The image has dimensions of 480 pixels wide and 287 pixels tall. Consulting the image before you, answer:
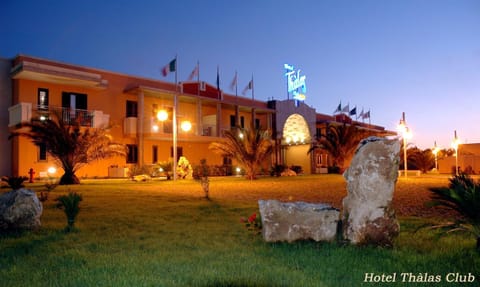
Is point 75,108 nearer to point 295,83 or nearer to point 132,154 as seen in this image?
point 132,154

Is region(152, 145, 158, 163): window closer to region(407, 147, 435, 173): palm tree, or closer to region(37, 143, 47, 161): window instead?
region(37, 143, 47, 161): window

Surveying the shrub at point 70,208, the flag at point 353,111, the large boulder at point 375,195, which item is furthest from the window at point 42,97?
the flag at point 353,111

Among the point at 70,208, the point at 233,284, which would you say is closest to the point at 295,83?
the point at 70,208

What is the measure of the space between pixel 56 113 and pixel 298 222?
57.3 feet

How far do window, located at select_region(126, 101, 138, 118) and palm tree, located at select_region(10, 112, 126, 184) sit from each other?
23.8ft

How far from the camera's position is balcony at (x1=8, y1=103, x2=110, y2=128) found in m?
21.0

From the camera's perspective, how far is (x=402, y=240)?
609 cm

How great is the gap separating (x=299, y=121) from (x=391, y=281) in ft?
127

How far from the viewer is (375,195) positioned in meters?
5.46

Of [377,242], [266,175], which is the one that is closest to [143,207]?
[377,242]

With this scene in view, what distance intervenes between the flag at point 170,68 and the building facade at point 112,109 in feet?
5.06

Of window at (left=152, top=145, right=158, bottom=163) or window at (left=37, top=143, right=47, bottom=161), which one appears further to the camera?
window at (left=152, top=145, right=158, bottom=163)

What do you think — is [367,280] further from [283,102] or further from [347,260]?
[283,102]

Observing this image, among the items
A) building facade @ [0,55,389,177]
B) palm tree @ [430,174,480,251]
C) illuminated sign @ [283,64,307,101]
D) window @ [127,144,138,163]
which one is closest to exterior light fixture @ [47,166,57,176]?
building facade @ [0,55,389,177]
